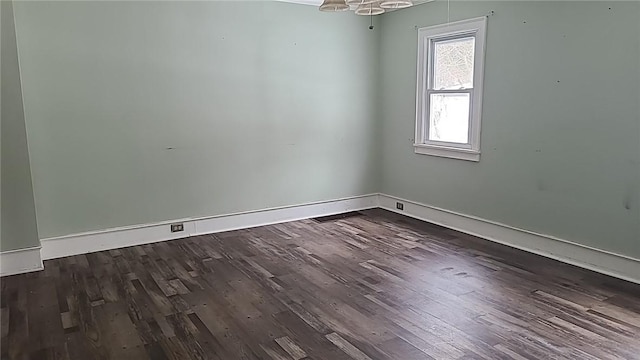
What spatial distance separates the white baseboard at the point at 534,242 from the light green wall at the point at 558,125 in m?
0.07

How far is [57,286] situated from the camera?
11.6ft

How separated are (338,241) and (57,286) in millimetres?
2478

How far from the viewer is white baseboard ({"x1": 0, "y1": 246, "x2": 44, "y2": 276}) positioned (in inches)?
147

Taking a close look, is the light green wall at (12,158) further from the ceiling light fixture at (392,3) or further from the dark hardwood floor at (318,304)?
the ceiling light fixture at (392,3)

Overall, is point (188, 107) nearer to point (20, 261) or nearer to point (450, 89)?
point (20, 261)

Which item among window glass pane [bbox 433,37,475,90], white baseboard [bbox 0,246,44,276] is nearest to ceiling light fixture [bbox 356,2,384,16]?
window glass pane [bbox 433,37,475,90]

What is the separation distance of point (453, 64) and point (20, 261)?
4.50m

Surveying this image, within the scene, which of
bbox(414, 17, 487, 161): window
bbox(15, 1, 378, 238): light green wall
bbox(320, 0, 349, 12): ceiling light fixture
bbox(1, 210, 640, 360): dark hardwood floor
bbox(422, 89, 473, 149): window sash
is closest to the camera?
bbox(1, 210, 640, 360): dark hardwood floor

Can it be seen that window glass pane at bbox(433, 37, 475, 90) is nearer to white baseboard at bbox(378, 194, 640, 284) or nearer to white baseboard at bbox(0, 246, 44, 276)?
white baseboard at bbox(378, 194, 640, 284)

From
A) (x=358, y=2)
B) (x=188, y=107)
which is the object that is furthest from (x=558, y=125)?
(x=188, y=107)

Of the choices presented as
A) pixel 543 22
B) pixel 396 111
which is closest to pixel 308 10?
pixel 396 111

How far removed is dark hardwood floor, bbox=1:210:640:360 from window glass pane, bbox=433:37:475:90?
169 cm

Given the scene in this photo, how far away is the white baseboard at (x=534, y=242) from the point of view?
360 centimetres

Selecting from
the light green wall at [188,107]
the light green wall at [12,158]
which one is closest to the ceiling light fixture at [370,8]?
the light green wall at [188,107]
